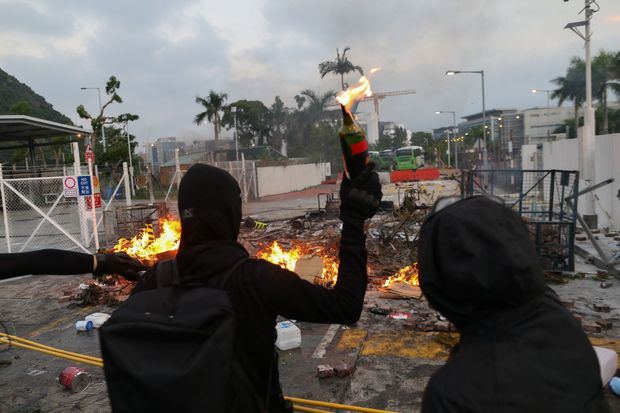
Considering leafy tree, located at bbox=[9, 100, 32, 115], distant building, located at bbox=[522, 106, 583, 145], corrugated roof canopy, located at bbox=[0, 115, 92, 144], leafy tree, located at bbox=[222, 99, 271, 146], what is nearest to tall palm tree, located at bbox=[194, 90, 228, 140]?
leafy tree, located at bbox=[222, 99, 271, 146]

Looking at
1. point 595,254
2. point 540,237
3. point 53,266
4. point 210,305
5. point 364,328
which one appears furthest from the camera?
point 595,254

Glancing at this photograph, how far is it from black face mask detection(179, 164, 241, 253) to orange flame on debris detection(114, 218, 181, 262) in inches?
348

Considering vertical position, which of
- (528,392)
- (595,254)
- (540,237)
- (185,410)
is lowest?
(595,254)

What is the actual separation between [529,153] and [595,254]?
49.7 feet

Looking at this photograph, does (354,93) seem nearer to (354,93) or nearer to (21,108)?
(354,93)

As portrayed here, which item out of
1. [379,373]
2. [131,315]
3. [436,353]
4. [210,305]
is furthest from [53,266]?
[436,353]

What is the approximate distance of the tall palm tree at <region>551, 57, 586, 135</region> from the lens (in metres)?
46.3

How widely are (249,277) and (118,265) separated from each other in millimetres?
1054

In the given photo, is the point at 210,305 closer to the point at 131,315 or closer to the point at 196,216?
the point at 131,315

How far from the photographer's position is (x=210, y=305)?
162 centimetres

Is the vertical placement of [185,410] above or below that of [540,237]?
above

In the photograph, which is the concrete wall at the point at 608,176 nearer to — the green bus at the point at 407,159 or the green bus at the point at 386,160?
the green bus at the point at 407,159

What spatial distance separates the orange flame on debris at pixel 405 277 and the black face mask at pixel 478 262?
6.95 metres

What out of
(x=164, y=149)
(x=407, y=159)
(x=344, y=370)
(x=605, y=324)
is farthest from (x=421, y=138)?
(x=344, y=370)
